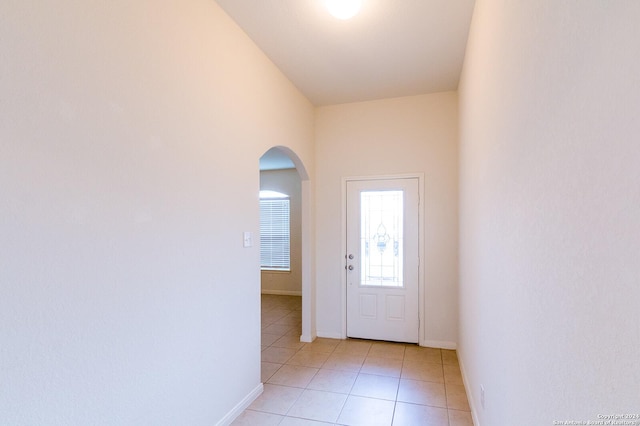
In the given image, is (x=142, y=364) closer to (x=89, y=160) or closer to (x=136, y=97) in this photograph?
(x=89, y=160)

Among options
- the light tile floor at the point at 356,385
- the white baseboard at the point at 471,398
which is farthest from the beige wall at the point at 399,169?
the white baseboard at the point at 471,398

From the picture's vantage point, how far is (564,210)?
0.85 meters

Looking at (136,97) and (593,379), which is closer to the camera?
(593,379)

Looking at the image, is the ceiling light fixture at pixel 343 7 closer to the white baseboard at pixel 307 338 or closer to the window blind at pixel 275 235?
the white baseboard at pixel 307 338

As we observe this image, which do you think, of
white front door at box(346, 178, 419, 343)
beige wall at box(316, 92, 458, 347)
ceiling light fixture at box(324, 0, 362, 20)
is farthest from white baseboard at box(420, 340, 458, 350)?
ceiling light fixture at box(324, 0, 362, 20)

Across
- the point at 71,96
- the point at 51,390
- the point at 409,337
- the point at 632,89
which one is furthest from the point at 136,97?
the point at 409,337

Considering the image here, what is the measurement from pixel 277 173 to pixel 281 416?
533 centimetres

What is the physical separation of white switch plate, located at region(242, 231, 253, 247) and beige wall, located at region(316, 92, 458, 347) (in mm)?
1586

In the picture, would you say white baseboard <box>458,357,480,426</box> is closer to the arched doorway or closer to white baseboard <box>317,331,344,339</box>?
white baseboard <box>317,331,344,339</box>

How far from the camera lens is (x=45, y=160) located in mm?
1196

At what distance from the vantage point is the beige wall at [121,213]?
1136 millimetres

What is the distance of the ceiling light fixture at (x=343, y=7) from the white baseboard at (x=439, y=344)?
11.4 ft

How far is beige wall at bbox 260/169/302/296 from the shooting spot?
6895 mm

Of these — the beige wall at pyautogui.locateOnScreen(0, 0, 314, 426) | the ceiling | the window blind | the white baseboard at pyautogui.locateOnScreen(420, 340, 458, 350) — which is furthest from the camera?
the window blind
